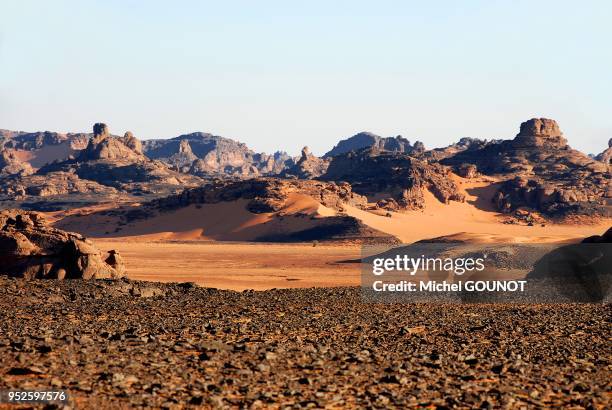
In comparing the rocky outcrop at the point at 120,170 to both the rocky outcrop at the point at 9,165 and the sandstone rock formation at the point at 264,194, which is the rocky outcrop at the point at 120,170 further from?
the sandstone rock formation at the point at 264,194

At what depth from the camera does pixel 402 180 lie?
10356cm

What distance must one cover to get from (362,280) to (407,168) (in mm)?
64744

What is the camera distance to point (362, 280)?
140 feet

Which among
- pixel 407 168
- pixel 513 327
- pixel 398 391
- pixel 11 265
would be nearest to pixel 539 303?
pixel 513 327

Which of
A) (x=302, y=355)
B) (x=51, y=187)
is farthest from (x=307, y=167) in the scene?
(x=302, y=355)

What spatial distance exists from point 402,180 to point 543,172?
23.2 m

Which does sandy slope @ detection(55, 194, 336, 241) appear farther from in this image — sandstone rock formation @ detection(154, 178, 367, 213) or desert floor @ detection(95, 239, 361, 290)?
desert floor @ detection(95, 239, 361, 290)

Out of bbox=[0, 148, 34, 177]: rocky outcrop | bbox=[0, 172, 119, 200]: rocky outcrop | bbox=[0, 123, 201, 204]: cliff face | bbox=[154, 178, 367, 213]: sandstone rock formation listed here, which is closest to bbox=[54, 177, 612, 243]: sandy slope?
bbox=[154, 178, 367, 213]: sandstone rock formation

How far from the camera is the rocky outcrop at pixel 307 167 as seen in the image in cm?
15112

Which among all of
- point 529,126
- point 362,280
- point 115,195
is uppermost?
point 529,126

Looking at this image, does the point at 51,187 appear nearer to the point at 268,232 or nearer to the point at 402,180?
the point at 268,232

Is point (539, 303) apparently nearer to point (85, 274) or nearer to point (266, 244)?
point (85, 274)

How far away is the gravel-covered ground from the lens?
38.0 feet

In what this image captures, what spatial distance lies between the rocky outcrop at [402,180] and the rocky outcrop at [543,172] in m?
7.39
